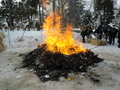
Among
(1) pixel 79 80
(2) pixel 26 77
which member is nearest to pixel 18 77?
(2) pixel 26 77

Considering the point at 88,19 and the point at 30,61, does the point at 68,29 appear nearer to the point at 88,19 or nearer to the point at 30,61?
the point at 30,61

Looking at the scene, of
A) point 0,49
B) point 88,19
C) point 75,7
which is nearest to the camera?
point 0,49

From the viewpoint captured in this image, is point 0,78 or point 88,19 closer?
point 0,78

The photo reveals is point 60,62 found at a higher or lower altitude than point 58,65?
higher

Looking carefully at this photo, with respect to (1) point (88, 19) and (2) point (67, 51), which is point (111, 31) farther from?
(1) point (88, 19)

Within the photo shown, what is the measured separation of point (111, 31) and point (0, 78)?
33.9 ft

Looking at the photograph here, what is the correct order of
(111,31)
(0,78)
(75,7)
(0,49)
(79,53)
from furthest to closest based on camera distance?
(75,7), (111,31), (0,49), (79,53), (0,78)

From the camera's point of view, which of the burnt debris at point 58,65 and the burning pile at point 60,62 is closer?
the burnt debris at point 58,65

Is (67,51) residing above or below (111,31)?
below

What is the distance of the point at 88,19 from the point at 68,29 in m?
17.9

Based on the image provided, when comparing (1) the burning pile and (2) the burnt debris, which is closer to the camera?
(2) the burnt debris

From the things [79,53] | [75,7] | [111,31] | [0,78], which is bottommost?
[0,78]

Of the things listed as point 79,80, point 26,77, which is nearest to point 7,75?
point 26,77

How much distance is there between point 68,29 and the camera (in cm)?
933
